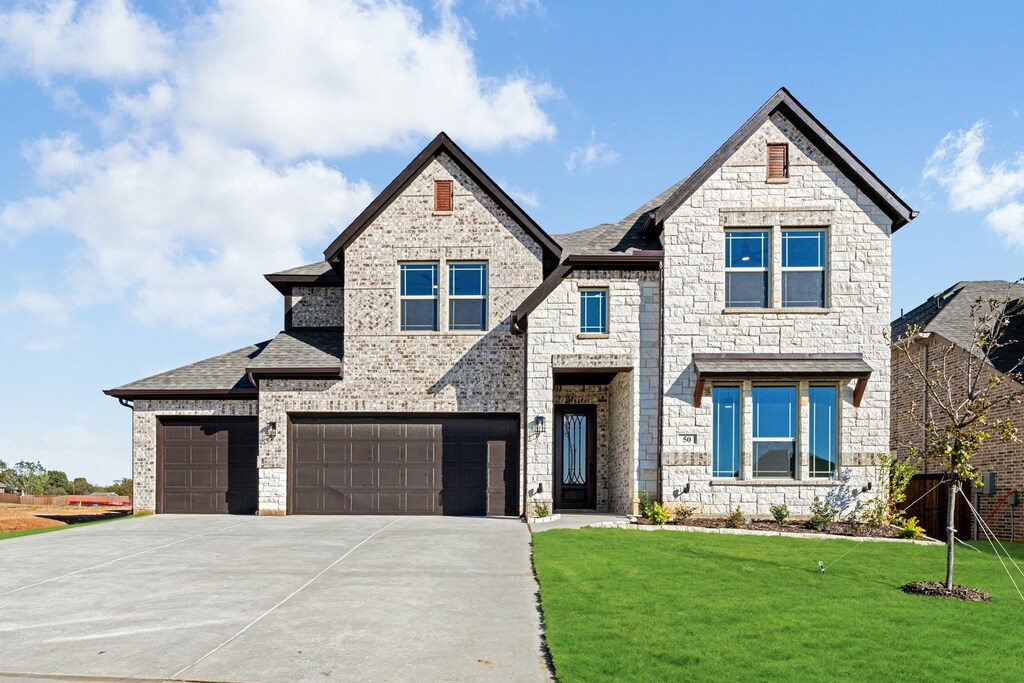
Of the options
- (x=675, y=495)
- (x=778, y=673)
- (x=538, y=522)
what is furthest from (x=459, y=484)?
(x=778, y=673)

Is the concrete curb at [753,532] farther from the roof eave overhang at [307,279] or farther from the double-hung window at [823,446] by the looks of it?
the roof eave overhang at [307,279]

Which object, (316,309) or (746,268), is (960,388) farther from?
(316,309)

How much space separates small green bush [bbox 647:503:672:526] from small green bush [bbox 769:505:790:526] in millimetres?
2172

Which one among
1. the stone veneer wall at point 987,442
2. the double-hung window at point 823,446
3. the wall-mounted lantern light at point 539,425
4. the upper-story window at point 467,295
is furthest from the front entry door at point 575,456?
the stone veneer wall at point 987,442

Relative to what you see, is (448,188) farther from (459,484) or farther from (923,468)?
(923,468)

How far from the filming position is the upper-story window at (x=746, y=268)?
58.4ft

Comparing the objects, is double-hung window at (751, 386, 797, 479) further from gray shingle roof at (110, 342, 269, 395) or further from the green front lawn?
gray shingle roof at (110, 342, 269, 395)

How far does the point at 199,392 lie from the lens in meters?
20.2

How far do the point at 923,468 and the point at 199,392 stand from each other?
20.0 m

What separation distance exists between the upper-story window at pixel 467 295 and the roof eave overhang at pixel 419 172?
148cm

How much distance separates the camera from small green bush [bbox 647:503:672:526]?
16625 millimetres

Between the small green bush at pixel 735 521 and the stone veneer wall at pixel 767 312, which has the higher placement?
the stone veneer wall at pixel 767 312

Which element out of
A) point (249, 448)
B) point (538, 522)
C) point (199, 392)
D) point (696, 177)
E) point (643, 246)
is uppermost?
point (696, 177)

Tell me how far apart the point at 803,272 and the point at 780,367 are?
232 cm
